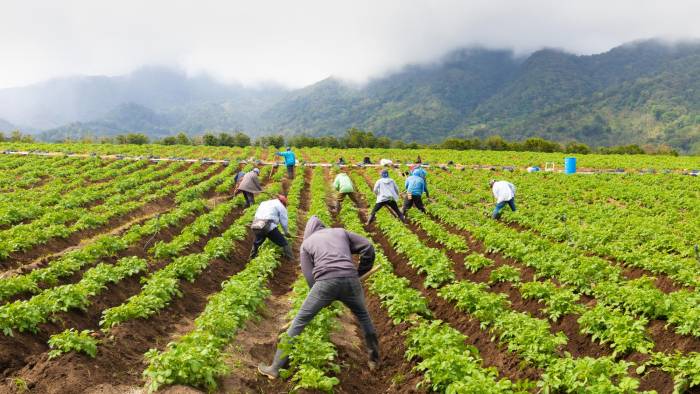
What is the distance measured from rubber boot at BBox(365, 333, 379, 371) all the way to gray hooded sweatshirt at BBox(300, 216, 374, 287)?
1.01 meters

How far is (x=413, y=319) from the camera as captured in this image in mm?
7863

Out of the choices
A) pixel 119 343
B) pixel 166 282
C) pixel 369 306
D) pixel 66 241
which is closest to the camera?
pixel 119 343

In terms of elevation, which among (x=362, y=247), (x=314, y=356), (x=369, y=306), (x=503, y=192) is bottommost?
(x=369, y=306)

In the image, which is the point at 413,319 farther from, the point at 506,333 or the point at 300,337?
the point at 300,337

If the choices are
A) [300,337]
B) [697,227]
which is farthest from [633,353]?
[697,227]

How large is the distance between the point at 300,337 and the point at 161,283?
12.0ft

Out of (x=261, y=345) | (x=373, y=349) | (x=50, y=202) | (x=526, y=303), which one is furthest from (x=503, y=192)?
(x=50, y=202)

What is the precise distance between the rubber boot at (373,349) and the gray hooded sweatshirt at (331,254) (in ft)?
3.32

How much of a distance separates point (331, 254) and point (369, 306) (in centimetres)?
387

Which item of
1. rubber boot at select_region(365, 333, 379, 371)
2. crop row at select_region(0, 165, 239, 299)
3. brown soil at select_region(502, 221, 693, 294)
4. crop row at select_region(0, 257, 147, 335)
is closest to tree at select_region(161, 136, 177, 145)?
crop row at select_region(0, 165, 239, 299)

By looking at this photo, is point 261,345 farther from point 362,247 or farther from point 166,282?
point 166,282

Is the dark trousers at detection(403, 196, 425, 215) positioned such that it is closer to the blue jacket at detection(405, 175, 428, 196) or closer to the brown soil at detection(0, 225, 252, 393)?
the blue jacket at detection(405, 175, 428, 196)

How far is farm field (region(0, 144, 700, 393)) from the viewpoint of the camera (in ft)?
18.2

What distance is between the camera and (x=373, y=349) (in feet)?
22.6
